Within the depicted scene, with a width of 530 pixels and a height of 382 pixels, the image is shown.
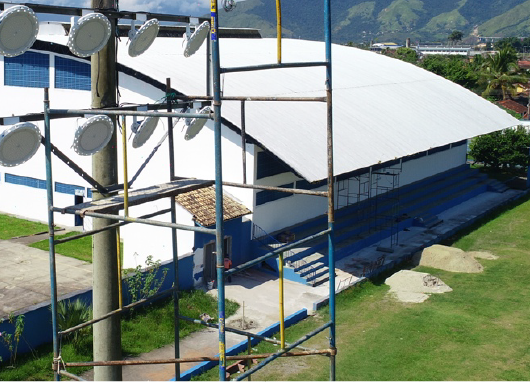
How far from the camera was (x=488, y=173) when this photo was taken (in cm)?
4016

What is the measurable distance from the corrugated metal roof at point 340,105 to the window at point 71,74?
1.63 meters

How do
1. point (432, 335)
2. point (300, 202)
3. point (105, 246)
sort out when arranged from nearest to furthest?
point (105, 246)
point (432, 335)
point (300, 202)

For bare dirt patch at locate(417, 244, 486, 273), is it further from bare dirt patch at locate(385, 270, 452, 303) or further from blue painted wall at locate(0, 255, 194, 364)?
blue painted wall at locate(0, 255, 194, 364)

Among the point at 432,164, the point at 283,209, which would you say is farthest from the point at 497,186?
the point at 283,209

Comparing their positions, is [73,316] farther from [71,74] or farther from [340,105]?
[340,105]

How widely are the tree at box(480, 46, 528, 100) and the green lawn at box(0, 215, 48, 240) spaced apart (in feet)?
176

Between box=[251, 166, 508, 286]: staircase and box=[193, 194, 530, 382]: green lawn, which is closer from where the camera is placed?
box=[193, 194, 530, 382]: green lawn

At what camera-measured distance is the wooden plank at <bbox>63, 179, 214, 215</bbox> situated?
10383 millimetres

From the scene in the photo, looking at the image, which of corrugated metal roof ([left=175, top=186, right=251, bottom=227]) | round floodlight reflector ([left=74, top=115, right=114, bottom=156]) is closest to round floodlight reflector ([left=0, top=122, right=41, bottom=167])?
round floodlight reflector ([left=74, top=115, right=114, bottom=156])

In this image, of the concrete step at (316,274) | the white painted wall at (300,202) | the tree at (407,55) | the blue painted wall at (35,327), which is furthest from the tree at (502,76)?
the blue painted wall at (35,327)

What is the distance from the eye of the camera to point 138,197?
1072cm

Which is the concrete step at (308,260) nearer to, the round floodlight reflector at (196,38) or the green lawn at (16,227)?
the green lawn at (16,227)

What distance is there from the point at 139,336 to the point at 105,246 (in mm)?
6400

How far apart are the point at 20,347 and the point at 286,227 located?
1114 centimetres
